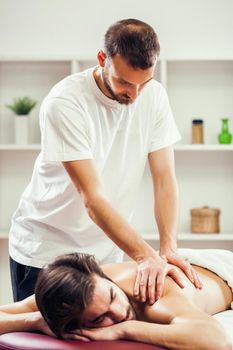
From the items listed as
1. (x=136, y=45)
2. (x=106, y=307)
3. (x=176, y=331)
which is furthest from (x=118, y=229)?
(x=136, y=45)

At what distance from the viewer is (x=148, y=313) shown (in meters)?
2.10

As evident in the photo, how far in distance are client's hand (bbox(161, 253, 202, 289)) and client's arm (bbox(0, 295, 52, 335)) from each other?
1.53 feet

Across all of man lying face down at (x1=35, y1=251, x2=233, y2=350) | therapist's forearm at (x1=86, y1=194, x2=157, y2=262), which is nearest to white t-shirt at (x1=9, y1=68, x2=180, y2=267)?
therapist's forearm at (x1=86, y1=194, x2=157, y2=262)

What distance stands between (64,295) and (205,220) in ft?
8.22

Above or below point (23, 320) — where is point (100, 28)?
above

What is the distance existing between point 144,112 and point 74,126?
12.7 inches

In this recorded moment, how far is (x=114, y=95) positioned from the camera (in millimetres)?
2434

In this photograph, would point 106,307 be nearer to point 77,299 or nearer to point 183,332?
point 77,299

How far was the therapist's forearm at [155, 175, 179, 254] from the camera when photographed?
251 centimetres

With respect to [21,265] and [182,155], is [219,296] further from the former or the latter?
[182,155]

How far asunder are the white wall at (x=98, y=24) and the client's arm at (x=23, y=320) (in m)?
2.46

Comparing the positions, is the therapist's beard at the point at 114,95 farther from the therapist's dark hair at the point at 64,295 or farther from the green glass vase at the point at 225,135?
the green glass vase at the point at 225,135

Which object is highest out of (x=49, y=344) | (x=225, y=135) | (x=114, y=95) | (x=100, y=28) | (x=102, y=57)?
(x=100, y=28)

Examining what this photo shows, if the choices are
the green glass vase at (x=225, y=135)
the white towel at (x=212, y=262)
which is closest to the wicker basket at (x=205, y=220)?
the green glass vase at (x=225, y=135)
